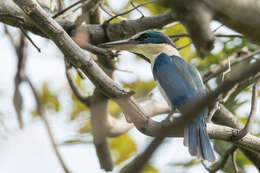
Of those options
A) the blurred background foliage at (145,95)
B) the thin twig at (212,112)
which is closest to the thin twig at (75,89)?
the blurred background foliage at (145,95)

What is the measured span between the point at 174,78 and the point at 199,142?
2.50 feet

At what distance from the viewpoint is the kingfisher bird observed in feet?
8.83

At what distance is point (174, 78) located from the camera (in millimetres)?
3279

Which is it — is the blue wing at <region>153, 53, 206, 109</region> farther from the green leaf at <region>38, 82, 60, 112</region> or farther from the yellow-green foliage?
the green leaf at <region>38, 82, 60, 112</region>

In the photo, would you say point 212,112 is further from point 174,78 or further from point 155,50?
point 155,50

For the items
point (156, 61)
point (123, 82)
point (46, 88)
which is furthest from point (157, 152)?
point (46, 88)

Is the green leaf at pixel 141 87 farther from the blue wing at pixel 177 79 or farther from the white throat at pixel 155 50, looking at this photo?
the blue wing at pixel 177 79

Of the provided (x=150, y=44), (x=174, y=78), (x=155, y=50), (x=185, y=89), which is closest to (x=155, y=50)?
(x=155, y=50)

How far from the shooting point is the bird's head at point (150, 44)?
3.45 meters

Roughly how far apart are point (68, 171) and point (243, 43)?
231 centimetres

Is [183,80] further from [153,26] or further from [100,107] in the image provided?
[100,107]

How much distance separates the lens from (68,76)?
3.71m

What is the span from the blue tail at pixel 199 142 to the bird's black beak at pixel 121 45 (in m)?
0.95

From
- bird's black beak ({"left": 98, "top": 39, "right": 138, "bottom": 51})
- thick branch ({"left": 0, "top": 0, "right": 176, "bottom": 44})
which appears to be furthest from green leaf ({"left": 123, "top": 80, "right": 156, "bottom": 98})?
thick branch ({"left": 0, "top": 0, "right": 176, "bottom": 44})
